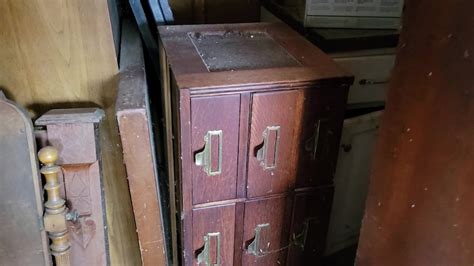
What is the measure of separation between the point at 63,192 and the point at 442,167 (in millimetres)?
713

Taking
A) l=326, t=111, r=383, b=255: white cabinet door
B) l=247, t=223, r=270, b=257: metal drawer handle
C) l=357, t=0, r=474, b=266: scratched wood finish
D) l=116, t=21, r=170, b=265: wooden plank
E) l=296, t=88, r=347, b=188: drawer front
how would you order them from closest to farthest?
l=357, t=0, r=474, b=266: scratched wood finish
l=116, t=21, r=170, b=265: wooden plank
l=296, t=88, r=347, b=188: drawer front
l=247, t=223, r=270, b=257: metal drawer handle
l=326, t=111, r=383, b=255: white cabinet door

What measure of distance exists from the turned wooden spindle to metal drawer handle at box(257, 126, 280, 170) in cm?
41

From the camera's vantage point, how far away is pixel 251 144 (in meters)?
0.93

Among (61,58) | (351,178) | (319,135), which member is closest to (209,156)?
(319,135)

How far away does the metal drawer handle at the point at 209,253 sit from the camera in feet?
3.34

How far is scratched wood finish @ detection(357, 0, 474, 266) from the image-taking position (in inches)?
22.1

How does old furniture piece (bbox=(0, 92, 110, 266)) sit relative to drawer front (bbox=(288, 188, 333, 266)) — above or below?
above

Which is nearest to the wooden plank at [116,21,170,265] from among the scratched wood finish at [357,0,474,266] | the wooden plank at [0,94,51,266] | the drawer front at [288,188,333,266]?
the wooden plank at [0,94,51,266]

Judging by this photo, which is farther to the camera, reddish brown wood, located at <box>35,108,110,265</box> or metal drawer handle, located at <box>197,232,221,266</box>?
metal drawer handle, located at <box>197,232,221,266</box>

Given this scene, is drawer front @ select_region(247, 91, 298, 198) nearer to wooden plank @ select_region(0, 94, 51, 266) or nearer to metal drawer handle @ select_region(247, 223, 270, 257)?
metal drawer handle @ select_region(247, 223, 270, 257)

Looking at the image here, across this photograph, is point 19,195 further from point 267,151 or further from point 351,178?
point 351,178

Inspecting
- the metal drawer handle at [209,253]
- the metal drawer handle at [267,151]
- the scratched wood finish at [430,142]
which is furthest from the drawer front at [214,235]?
the scratched wood finish at [430,142]

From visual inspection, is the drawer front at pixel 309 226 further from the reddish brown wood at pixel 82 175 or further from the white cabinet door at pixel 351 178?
the reddish brown wood at pixel 82 175

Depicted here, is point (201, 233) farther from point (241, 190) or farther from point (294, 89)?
point (294, 89)
